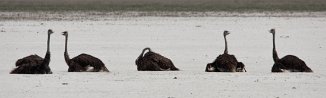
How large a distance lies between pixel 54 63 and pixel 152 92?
17.6 feet

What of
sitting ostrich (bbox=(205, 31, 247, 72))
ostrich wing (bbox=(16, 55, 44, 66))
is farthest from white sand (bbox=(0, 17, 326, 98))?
ostrich wing (bbox=(16, 55, 44, 66))

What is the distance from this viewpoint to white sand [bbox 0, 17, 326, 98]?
11.2 metres

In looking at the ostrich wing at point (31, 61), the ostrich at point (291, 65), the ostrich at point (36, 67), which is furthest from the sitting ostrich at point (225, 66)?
the ostrich wing at point (31, 61)

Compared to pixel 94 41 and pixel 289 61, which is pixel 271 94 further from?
pixel 94 41

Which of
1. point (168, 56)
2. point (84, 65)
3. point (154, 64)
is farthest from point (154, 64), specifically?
point (168, 56)

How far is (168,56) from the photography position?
17.6 m

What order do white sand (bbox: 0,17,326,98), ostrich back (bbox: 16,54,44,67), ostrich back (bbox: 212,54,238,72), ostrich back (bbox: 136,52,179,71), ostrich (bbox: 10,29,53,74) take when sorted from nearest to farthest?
white sand (bbox: 0,17,326,98), ostrich (bbox: 10,29,53,74), ostrich back (bbox: 16,54,44,67), ostrich back (bbox: 212,54,238,72), ostrich back (bbox: 136,52,179,71)

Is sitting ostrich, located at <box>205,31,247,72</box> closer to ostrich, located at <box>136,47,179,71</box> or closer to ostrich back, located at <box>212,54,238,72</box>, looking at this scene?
ostrich back, located at <box>212,54,238,72</box>

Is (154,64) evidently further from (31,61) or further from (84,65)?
(31,61)

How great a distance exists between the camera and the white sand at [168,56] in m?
11.2

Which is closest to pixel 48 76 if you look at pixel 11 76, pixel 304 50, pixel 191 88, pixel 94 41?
pixel 11 76

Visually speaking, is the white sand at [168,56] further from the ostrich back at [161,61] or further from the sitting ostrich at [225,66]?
the ostrich back at [161,61]

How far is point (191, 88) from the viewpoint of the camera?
11.5m

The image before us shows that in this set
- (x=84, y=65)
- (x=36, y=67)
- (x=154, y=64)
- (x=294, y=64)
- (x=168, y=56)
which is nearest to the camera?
(x=36, y=67)
